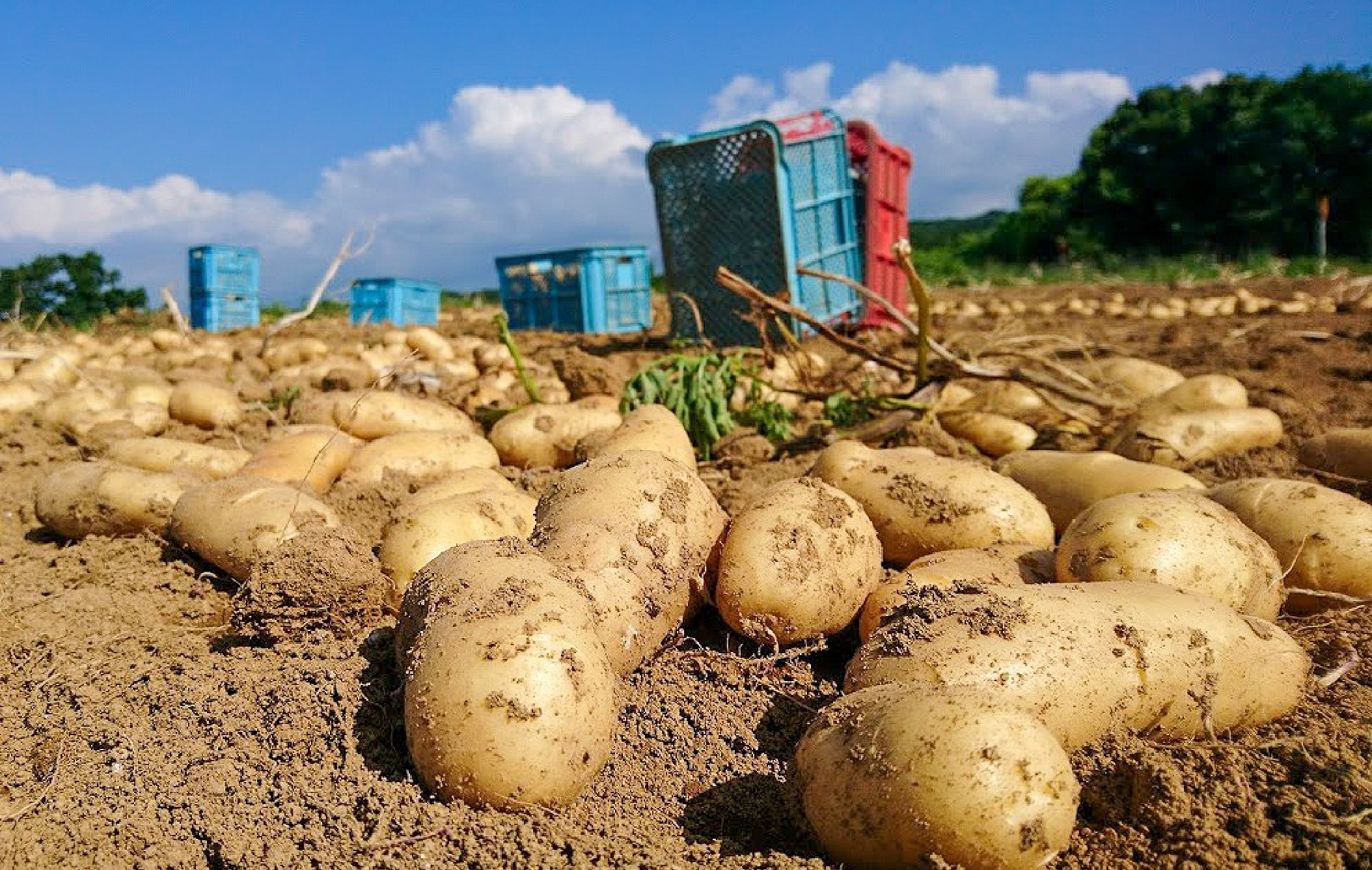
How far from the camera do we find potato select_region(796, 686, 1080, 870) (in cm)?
138

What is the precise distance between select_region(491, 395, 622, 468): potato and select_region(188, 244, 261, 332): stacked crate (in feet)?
27.0

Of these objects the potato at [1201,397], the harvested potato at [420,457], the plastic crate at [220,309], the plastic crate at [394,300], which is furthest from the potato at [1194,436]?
the plastic crate at [220,309]

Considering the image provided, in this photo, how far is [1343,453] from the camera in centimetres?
320

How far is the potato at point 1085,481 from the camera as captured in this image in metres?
2.81

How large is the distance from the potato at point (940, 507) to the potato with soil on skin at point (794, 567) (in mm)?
291

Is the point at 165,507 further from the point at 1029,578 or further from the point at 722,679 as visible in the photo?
the point at 1029,578

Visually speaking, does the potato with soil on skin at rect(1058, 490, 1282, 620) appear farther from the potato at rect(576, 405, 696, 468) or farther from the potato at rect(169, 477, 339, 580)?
the potato at rect(169, 477, 339, 580)

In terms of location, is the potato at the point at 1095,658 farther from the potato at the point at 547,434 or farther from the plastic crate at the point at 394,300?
the plastic crate at the point at 394,300

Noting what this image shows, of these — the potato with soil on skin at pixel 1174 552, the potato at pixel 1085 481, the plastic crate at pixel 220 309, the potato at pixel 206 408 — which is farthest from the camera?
the plastic crate at pixel 220 309

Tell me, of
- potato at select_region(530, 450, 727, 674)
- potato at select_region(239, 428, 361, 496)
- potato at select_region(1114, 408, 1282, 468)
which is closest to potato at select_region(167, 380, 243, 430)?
potato at select_region(239, 428, 361, 496)

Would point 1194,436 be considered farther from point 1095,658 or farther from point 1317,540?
point 1095,658

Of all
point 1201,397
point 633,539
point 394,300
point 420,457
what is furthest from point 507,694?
point 394,300

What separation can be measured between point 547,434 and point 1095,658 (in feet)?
7.95

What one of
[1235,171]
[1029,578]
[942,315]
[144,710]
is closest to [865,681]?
[1029,578]
